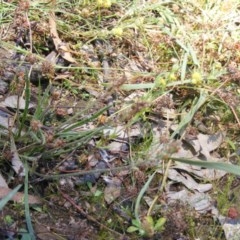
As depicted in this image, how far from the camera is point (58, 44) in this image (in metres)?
2.39

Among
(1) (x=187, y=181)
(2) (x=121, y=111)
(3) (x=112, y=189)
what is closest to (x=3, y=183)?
(3) (x=112, y=189)

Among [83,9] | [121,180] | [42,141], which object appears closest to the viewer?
[42,141]

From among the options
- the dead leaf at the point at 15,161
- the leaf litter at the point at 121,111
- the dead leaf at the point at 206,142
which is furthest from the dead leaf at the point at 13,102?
the dead leaf at the point at 206,142

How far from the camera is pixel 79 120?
2.09 metres

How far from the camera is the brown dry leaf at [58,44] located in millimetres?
2357

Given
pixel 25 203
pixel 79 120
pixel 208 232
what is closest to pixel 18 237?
pixel 25 203

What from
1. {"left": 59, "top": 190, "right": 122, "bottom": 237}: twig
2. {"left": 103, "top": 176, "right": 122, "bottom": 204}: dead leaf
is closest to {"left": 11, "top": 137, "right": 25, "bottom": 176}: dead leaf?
{"left": 59, "top": 190, "right": 122, "bottom": 237}: twig

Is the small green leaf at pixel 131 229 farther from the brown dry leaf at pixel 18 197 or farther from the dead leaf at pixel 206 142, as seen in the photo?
the dead leaf at pixel 206 142

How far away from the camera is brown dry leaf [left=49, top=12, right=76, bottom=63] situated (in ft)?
7.73

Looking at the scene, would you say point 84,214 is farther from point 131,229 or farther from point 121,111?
point 121,111

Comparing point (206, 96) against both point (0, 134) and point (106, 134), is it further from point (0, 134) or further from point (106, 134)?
point (0, 134)

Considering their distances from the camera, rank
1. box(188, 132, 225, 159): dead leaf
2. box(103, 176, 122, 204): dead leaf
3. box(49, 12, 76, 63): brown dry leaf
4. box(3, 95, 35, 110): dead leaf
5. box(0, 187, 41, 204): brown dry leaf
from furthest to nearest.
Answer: box(49, 12, 76, 63): brown dry leaf < box(188, 132, 225, 159): dead leaf < box(3, 95, 35, 110): dead leaf < box(103, 176, 122, 204): dead leaf < box(0, 187, 41, 204): brown dry leaf

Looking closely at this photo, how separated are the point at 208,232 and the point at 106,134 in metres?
0.56

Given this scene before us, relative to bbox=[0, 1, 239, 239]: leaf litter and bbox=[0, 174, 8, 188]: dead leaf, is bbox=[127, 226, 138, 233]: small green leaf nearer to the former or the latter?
bbox=[0, 1, 239, 239]: leaf litter
